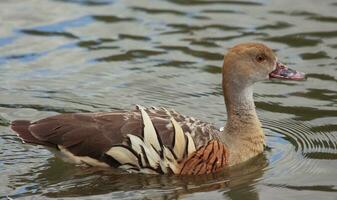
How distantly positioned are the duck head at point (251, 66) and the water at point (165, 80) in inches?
35.3

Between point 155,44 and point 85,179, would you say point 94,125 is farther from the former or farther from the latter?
point 155,44

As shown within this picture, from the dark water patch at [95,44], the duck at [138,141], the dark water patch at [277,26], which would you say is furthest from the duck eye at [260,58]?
the dark water patch at [277,26]

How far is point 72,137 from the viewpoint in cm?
1161

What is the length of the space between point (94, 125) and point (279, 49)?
526 centimetres

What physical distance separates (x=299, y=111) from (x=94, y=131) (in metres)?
3.38

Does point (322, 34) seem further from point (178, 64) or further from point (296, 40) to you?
point (178, 64)

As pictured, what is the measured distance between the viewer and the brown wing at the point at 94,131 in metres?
11.6

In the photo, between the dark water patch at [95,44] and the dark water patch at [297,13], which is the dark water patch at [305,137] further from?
the dark water patch at [297,13]

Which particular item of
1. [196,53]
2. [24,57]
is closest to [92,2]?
[24,57]

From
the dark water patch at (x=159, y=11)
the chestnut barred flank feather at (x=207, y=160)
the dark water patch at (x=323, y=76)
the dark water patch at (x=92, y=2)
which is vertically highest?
the dark water patch at (x=92, y=2)

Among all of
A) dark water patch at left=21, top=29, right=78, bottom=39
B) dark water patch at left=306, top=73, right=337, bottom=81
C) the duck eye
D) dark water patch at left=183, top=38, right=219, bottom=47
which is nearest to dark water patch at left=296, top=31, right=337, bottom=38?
dark water patch at left=183, top=38, right=219, bottom=47

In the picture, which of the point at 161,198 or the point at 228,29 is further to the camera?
the point at 228,29

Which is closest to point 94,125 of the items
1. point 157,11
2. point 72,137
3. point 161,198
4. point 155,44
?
point 72,137

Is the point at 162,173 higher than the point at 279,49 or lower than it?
lower
